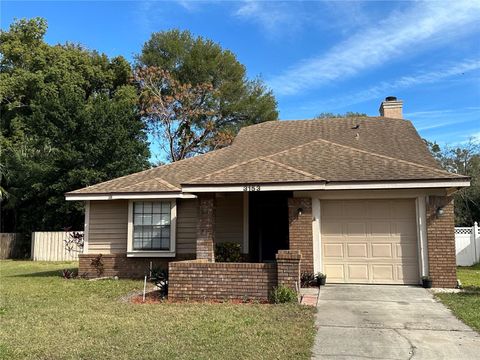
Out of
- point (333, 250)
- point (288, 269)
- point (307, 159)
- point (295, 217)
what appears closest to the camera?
point (288, 269)

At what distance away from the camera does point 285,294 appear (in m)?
8.73

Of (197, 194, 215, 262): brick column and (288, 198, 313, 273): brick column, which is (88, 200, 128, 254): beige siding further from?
(288, 198, 313, 273): brick column

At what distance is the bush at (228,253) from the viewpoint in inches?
466

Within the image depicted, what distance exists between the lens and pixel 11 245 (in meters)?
27.2

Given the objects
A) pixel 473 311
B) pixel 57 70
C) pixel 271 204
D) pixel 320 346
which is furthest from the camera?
pixel 57 70

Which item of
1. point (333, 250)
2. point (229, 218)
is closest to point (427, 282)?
point (333, 250)

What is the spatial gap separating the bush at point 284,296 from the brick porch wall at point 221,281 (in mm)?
273

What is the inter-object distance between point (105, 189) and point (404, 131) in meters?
11.2

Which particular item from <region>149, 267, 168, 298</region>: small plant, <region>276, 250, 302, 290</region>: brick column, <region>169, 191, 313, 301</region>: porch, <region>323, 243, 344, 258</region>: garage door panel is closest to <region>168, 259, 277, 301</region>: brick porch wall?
<region>169, 191, 313, 301</region>: porch

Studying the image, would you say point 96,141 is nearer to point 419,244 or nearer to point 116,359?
point 419,244

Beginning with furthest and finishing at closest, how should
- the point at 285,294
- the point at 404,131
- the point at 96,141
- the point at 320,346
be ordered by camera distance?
the point at 96,141
the point at 404,131
the point at 285,294
the point at 320,346

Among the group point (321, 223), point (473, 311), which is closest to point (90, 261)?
point (321, 223)

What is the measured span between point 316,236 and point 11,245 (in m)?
22.6

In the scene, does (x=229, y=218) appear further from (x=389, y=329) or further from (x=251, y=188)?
(x=389, y=329)
